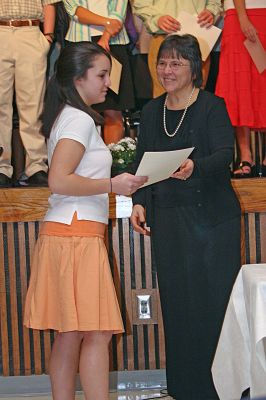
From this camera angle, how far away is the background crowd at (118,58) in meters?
4.45

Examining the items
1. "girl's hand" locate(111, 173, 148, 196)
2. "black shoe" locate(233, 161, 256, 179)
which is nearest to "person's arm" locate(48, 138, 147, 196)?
"girl's hand" locate(111, 173, 148, 196)

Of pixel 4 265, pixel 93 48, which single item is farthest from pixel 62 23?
pixel 93 48

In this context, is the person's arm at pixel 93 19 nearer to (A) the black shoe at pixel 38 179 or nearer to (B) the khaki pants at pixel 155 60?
(B) the khaki pants at pixel 155 60

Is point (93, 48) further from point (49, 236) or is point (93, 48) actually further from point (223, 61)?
point (223, 61)

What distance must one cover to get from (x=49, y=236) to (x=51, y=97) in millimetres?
471

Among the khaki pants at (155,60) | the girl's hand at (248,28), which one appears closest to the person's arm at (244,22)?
the girl's hand at (248,28)

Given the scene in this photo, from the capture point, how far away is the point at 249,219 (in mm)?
4062

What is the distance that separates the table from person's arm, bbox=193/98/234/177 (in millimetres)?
634

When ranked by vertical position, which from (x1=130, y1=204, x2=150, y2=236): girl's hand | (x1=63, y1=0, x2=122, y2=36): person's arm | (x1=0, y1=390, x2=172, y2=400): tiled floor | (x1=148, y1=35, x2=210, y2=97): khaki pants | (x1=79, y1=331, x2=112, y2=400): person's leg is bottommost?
(x1=0, y1=390, x2=172, y2=400): tiled floor

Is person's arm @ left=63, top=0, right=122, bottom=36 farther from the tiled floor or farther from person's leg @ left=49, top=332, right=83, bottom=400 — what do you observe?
person's leg @ left=49, top=332, right=83, bottom=400

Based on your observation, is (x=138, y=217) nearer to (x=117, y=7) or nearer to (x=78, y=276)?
(x=78, y=276)

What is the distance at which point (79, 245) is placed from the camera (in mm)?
2893

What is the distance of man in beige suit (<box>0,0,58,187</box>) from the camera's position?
4434 millimetres

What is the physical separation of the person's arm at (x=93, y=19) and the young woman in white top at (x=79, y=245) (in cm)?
163
